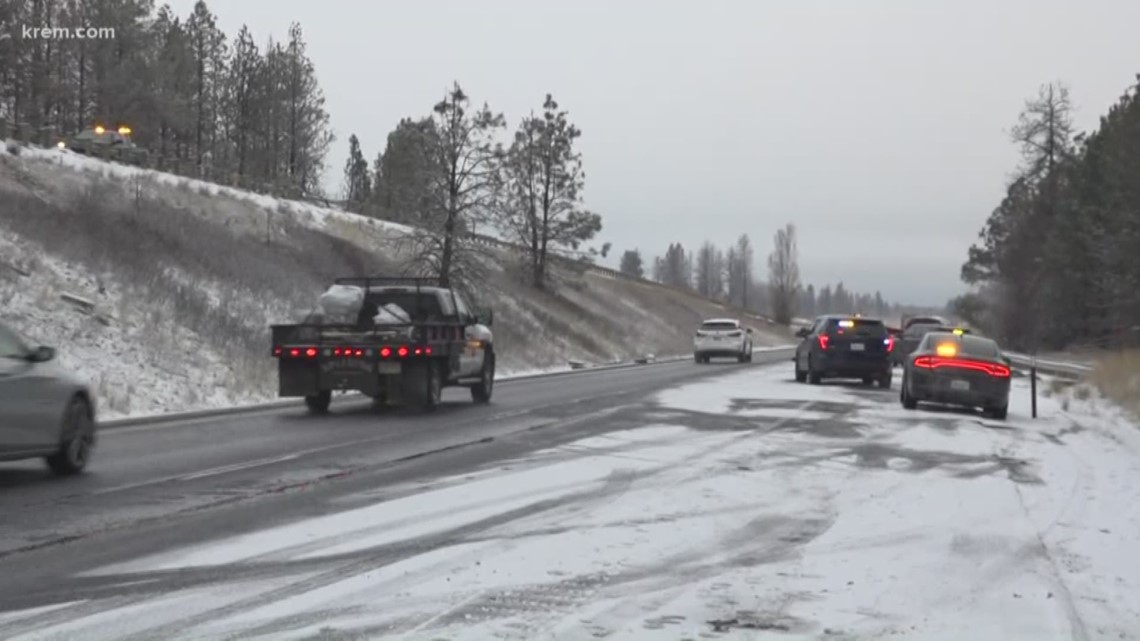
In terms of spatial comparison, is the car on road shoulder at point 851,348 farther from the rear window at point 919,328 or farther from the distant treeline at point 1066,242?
the distant treeline at point 1066,242

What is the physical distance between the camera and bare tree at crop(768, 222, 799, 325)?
136 metres

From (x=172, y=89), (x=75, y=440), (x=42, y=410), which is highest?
(x=172, y=89)

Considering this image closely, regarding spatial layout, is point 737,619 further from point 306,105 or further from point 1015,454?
point 306,105

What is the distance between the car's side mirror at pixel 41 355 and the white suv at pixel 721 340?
3922 centimetres

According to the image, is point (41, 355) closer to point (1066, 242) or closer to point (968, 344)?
point (968, 344)

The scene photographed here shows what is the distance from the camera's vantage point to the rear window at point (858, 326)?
3155 cm

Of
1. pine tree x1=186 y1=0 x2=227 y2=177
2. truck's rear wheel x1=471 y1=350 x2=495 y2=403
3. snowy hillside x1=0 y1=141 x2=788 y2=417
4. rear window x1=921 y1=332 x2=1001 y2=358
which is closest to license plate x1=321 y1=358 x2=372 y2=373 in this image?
snowy hillside x1=0 y1=141 x2=788 y2=417

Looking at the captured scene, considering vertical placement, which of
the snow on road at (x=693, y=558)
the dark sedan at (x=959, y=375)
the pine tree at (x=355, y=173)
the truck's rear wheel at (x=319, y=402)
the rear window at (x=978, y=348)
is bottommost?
the snow on road at (x=693, y=558)

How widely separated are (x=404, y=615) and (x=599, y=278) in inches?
3791

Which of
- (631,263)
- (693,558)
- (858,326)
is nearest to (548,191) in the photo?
(858,326)

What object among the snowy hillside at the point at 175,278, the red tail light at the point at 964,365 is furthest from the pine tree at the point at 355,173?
the red tail light at the point at 964,365

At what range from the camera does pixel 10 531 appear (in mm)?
9539

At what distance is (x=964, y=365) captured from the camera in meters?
22.6

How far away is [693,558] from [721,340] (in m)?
41.8
